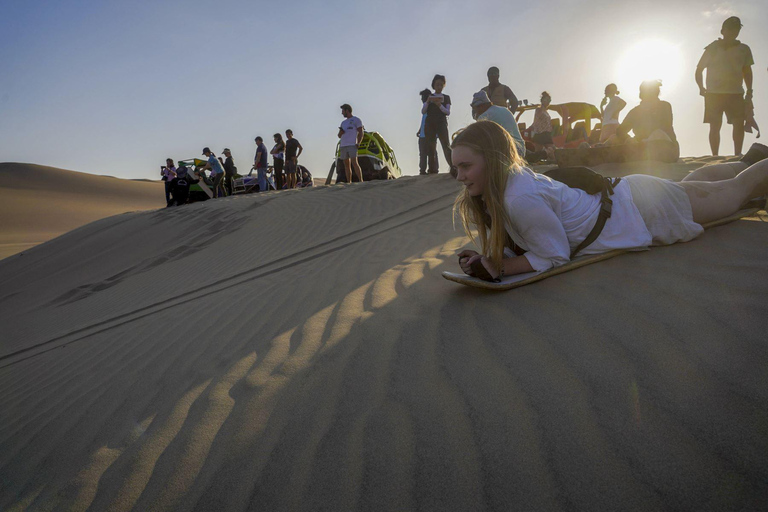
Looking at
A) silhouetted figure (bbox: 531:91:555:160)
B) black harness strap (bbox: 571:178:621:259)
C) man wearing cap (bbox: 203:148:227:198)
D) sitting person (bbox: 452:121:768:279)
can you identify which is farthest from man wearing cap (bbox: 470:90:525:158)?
man wearing cap (bbox: 203:148:227:198)

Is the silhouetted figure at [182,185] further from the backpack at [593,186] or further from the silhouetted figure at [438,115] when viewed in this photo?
the backpack at [593,186]

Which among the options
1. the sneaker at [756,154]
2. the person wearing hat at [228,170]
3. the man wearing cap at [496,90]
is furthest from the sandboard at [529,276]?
the person wearing hat at [228,170]

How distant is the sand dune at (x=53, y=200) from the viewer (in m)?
20.9

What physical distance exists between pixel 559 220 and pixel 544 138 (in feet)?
28.4

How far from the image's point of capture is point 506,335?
2043mm

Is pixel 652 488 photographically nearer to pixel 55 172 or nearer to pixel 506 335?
pixel 506 335

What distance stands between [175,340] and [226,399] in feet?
3.98

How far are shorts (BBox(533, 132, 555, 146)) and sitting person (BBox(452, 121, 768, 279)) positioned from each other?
7.73m

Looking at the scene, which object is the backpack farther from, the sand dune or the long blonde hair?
the sand dune

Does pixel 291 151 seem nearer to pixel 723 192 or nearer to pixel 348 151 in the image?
pixel 348 151

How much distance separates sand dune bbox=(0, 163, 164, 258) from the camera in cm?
2088

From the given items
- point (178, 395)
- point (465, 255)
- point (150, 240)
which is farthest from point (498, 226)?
point (150, 240)

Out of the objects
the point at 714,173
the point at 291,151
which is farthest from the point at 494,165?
the point at 291,151

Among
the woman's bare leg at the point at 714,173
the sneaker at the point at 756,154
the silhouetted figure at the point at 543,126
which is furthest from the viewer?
the silhouetted figure at the point at 543,126
